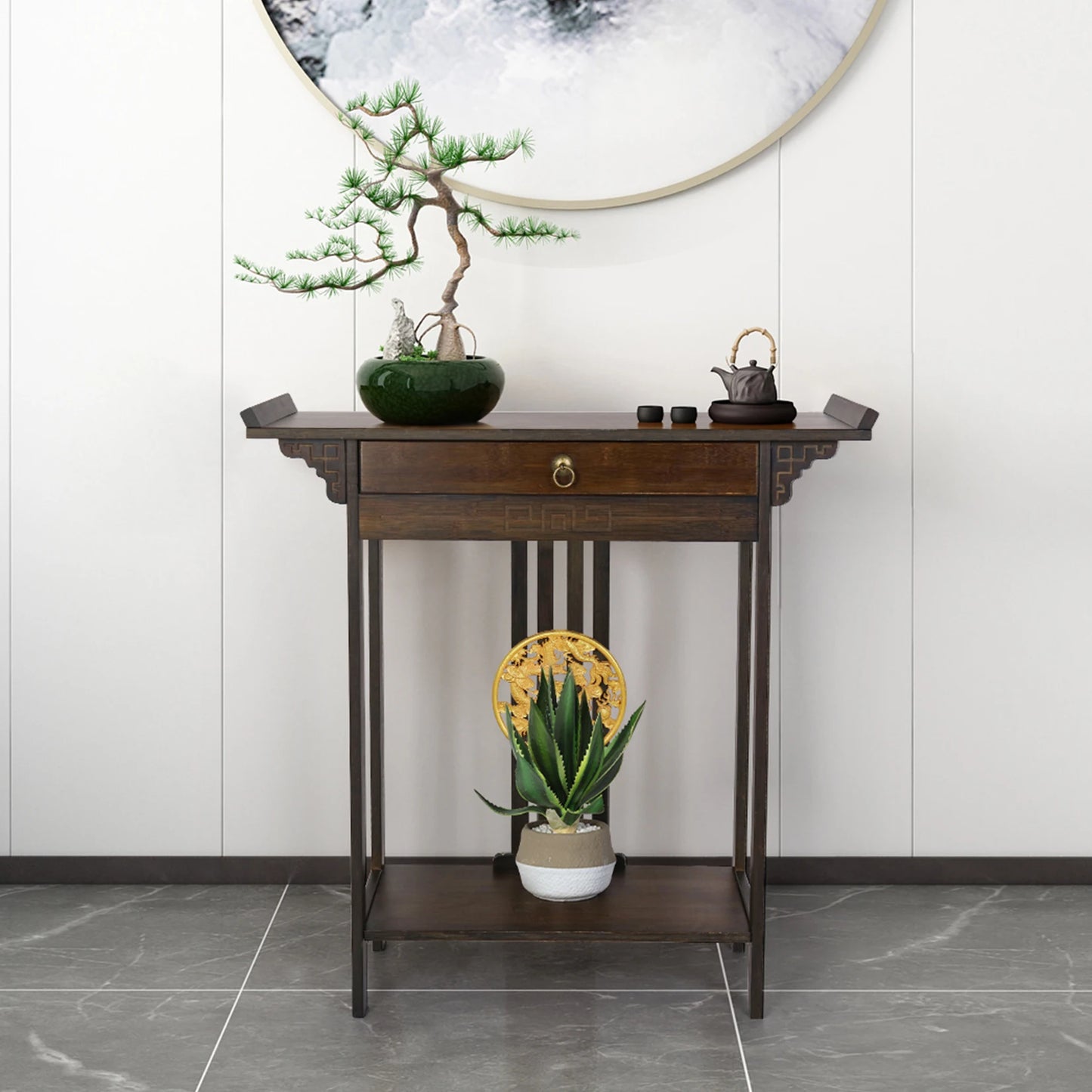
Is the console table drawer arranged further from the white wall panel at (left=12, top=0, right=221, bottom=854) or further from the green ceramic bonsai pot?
the white wall panel at (left=12, top=0, right=221, bottom=854)

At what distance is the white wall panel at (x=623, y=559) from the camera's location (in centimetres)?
247

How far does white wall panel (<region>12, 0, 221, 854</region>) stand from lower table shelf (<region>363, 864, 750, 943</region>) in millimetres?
560

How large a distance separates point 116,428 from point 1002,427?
167 centimetres

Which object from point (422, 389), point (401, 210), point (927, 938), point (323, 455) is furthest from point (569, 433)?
point (927, 938)

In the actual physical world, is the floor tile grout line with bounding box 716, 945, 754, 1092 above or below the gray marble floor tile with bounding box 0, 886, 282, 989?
below

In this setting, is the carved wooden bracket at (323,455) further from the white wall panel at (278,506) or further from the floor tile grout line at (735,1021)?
the floor tile grout line at (735,1021)

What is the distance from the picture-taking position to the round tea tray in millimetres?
2094

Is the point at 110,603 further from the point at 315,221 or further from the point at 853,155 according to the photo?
the point at 853,155

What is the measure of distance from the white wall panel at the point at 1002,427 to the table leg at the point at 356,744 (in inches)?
43.7

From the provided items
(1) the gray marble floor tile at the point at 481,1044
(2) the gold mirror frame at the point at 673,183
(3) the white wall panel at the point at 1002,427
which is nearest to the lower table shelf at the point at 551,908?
(1) the gray marble floor tile at the point at 481,1044

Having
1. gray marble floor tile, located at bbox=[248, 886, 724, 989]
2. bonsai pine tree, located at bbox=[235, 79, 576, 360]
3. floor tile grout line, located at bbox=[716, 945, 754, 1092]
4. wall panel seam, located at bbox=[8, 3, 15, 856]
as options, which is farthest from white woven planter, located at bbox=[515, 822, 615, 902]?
wall panel seam, located at bbox=[8, 3, 15, 856]

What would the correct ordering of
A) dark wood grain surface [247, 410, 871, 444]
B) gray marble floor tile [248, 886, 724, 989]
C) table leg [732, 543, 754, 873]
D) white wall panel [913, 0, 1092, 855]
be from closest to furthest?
1. dark wood grain surface [247, 410, 871, 444]
2. gray marble floor tile [248, 886, 724, 989]
3. table leg [732, 543, 754, 873]
4. white wall panel [913, 0, 1092, 855]

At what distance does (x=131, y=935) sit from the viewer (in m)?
2.35

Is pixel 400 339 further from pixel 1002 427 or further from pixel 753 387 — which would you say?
pixel 1002 427
